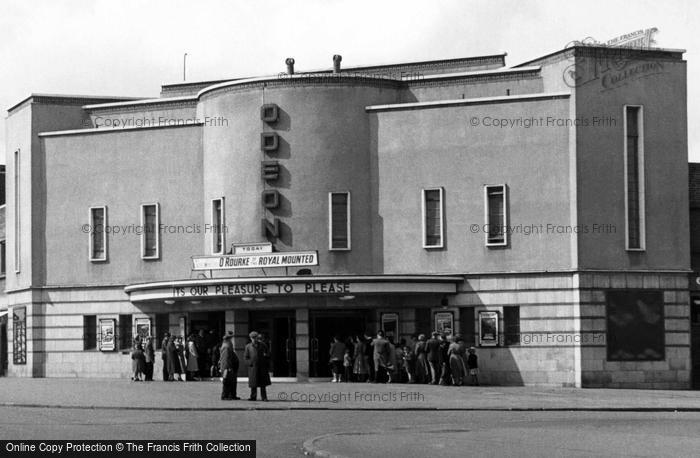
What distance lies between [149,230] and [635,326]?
714 inches

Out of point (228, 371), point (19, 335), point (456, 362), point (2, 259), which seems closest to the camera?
point (228, 371)

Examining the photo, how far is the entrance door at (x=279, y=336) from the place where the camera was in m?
46.9

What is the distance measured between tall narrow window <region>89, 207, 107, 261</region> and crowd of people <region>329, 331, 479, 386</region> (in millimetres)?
11109

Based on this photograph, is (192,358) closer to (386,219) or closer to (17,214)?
(386,219)

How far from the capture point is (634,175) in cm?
4491

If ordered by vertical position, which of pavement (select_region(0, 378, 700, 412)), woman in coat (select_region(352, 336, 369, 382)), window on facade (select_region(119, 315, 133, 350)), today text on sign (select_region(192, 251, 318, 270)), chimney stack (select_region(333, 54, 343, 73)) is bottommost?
pavement (select_region(0, 378, 700, 412))

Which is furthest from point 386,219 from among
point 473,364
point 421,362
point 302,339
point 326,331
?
point 473,364

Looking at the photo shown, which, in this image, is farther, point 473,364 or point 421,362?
point 421,362

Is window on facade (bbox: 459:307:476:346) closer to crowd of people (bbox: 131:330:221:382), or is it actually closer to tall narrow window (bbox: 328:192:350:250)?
tall narrow window (bbox: 328:192:350:250)

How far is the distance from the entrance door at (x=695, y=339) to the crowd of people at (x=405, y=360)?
869 centimetres

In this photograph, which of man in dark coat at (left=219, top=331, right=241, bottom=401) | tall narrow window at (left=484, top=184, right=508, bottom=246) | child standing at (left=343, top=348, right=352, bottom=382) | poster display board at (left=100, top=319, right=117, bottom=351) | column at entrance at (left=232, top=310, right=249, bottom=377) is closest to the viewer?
man in dark coat at (left=219, top=331, right=241, bottom=401)

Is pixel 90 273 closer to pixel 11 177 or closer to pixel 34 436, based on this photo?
pixel 11 177

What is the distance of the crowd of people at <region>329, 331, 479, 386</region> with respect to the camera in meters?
43.1

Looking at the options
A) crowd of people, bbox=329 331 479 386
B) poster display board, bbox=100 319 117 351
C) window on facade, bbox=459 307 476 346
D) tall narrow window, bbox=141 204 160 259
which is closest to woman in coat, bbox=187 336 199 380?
crowd of people, bbox=329 331 479 386
